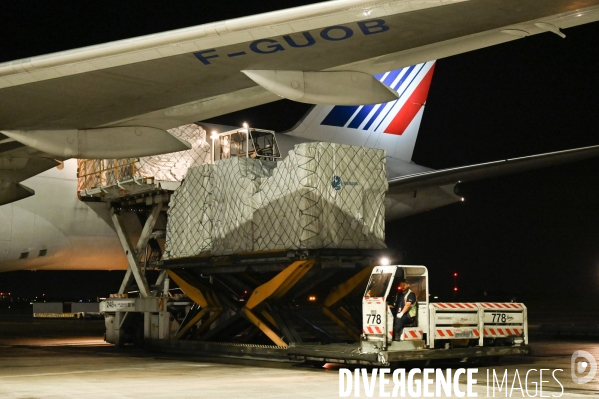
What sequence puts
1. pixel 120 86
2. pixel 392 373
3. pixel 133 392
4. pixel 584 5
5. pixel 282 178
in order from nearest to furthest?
1. pixel 584 5
2. pixel 120 86
3. pixel 133 392
4. pixel 392 373
5. pixel 282 178

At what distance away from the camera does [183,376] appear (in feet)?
45.5

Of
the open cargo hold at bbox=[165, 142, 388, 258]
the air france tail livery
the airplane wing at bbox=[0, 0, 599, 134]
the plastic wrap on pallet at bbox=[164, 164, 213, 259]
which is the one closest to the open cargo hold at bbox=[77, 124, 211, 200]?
the plastic wrap on pallet at bbox=[164, 164, 213, 259]

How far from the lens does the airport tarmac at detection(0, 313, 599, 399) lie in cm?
1168

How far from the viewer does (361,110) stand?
30.3 m

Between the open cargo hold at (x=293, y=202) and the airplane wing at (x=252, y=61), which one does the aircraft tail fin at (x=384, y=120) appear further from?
the airplane wing at (x=252, y=61)

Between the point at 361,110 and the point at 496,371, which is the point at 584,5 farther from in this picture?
the point at 361,110

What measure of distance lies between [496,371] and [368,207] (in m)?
4.54

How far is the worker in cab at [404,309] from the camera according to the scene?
14.6 metres

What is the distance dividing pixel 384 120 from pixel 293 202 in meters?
15.3

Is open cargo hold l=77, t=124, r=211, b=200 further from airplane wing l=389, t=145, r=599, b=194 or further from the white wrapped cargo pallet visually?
airplane wing l=389, t=145, r=599, b=194

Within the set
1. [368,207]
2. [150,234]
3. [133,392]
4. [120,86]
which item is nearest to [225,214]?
[368,207]

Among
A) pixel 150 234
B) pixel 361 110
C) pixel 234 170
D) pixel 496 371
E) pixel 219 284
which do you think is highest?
pixel 361 110

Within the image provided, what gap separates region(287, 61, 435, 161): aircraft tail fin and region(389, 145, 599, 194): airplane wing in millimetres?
6170

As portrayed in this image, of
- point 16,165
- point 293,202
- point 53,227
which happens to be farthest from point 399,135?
point 16,165
